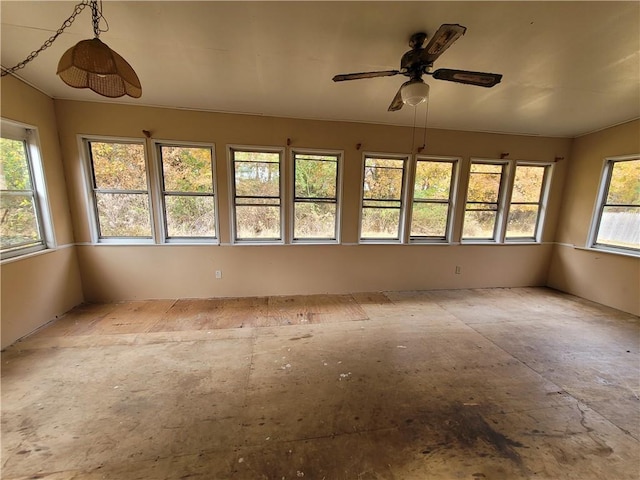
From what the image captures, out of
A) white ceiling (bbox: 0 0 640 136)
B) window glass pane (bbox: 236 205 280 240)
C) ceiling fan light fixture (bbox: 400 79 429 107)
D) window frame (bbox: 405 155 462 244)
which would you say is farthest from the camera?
window frame (bbox: 405 155 462 244)

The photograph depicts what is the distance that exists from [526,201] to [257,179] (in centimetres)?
455

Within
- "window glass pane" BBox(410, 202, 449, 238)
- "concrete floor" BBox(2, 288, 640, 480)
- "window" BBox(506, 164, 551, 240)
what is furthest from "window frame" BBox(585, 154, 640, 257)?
"window glass pane" BBox(410, 202, 449, 238)

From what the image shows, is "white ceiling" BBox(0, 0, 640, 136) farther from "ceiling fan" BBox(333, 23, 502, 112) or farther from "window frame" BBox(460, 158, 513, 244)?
"window frame" BBox(460, 158, 513, 244)

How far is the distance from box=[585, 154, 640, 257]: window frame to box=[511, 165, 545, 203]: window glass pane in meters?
0.72

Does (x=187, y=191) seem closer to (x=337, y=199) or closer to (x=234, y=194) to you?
(x=234, y=194)

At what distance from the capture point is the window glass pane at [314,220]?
3867 millimetres

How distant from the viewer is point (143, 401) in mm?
1882

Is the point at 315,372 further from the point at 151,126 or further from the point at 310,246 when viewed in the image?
the point at 151,126

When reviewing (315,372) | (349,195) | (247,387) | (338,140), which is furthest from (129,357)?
(338,140)

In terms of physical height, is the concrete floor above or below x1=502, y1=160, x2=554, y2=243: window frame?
below

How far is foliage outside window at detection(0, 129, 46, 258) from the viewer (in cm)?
252

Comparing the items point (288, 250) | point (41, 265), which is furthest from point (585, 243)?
point (41, 265)

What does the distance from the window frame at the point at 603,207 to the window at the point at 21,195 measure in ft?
24.5

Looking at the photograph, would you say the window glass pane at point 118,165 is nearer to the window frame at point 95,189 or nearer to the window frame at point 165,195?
the window frame at point 95,189
